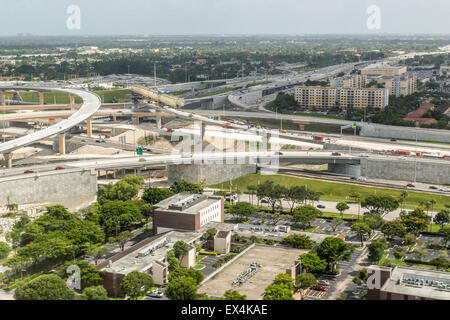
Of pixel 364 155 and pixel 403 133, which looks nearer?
pixel 364 155

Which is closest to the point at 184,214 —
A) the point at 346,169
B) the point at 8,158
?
the point at 346,169

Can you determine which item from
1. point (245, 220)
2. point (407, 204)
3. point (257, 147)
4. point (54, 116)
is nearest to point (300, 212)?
point (245, 220)

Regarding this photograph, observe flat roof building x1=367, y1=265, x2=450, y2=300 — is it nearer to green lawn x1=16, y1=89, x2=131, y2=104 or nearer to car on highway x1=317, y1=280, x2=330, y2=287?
car on highway x1=317, y1=280, x2=330, y2=287

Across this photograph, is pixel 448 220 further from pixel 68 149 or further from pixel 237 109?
pixel 237 109

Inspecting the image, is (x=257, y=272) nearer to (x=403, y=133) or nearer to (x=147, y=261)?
(x=147, y=261)

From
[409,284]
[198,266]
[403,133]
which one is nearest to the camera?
[409,284]

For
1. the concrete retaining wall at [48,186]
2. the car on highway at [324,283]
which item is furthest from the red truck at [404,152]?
the car on highway at [324,283]

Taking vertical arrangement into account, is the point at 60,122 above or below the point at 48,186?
above
